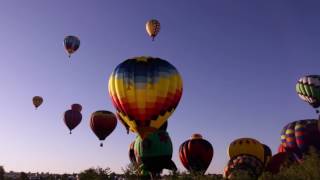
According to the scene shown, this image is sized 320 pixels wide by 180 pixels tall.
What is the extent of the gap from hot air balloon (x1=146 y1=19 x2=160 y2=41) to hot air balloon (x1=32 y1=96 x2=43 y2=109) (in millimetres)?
23444

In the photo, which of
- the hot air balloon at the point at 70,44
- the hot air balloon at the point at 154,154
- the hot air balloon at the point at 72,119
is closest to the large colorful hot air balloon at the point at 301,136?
the hot air balloon at the point at 154,154

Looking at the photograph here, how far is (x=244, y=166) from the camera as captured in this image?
37625mm

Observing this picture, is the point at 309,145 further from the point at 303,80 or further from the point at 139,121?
the point at 139,121

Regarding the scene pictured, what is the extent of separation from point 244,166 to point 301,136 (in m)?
11.4

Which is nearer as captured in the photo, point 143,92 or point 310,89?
point 143,92

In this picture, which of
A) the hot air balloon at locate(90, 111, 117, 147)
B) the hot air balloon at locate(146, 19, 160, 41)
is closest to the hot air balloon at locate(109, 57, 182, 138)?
the hot air balloon at locate(146, 19, 160, 41)

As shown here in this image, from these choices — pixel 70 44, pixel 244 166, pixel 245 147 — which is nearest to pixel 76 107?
pixel 70 44

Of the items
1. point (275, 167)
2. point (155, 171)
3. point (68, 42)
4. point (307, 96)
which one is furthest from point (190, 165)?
point (68, 42)

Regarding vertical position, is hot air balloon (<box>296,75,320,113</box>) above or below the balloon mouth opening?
above

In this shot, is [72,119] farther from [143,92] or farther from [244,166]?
[244,166]

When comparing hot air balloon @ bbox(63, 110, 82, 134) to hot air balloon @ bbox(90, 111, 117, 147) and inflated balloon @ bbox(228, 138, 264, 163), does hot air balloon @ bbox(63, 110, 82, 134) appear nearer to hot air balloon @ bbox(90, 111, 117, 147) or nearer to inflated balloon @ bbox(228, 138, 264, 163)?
hot air balloon @ bbox(90, 111, 117, 147)

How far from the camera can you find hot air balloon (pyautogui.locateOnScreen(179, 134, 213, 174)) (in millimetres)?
50531

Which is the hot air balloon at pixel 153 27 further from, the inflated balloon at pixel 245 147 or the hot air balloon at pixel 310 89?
the hot air balloon at pixel 310 89

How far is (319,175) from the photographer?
2931cm
